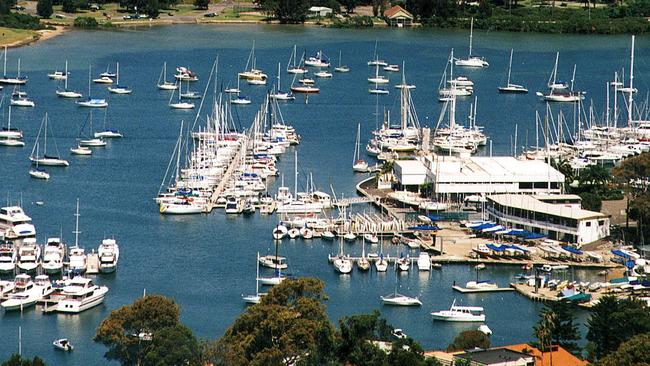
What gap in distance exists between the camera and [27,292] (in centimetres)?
3806

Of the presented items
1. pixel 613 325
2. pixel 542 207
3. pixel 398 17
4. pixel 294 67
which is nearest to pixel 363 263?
pixel 542 207

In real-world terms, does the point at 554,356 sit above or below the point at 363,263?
above

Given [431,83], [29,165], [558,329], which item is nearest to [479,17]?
[431,83]

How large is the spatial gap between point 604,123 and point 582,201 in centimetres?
1947

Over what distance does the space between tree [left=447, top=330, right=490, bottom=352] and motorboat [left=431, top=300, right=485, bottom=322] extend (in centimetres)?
444

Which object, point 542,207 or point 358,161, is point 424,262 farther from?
point 358,161

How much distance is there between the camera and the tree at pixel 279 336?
2947 cm

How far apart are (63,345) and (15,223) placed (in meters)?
10.7

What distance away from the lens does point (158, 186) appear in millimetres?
51844

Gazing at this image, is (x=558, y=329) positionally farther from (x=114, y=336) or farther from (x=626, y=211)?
(x=626, y=211)

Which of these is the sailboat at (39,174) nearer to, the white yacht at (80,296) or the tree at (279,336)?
the white yacht at (80,296)

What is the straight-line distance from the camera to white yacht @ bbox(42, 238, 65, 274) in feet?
133

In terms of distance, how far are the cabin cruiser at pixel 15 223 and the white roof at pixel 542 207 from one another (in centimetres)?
1245

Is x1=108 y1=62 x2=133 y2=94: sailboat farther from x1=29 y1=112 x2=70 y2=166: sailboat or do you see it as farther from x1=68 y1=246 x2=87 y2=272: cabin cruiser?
x1=68 y1=246 x2=87 y2=272: cabin cruiser
